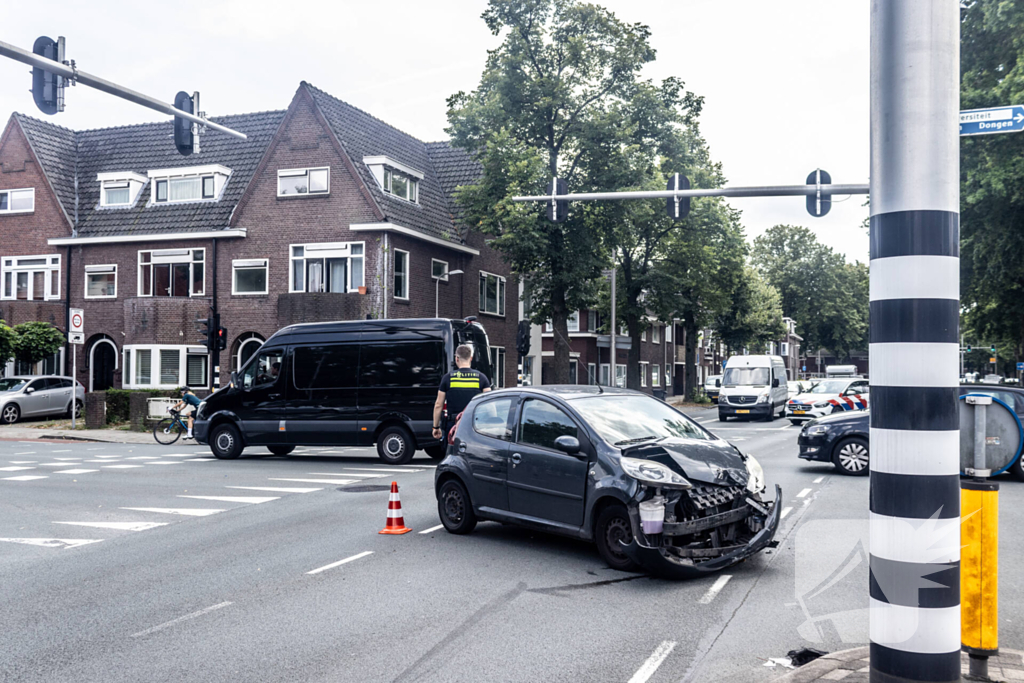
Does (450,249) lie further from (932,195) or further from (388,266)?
(932,195)

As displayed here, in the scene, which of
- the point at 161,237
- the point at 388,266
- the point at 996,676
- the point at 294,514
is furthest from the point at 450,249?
the point at 996,676

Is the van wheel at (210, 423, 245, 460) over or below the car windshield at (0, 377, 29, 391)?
below

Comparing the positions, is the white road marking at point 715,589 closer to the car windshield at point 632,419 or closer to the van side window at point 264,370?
the car windshield at point 632,419

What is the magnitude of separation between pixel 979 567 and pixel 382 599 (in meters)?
4.09

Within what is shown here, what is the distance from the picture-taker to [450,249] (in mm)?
35281

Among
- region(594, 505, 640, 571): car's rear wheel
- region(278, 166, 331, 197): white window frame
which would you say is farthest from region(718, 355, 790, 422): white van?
region(594, 505, 640, 571): car's rear wheel

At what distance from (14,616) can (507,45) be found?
27601 millimetres

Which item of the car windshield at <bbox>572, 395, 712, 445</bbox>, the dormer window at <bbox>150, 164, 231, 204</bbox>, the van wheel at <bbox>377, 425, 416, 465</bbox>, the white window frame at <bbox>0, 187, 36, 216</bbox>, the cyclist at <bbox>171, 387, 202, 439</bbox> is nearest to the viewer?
the car windshield at <bbox>572, 395, 712, 445</bbox>

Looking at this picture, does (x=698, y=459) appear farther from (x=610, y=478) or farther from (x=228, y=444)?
(x=228, y=444)

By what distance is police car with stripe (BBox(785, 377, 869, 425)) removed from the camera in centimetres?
2933

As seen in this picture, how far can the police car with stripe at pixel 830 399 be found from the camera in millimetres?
29328

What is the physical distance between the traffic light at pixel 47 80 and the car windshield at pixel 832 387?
26.0 meters

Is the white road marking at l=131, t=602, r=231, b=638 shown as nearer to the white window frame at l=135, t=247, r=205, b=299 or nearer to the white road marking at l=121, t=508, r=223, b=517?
the white road marking at l=121, t=508, r=223, b=517

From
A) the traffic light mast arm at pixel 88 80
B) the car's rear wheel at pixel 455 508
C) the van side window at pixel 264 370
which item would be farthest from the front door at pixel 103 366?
the car's rear wheel at pixel 455 508
